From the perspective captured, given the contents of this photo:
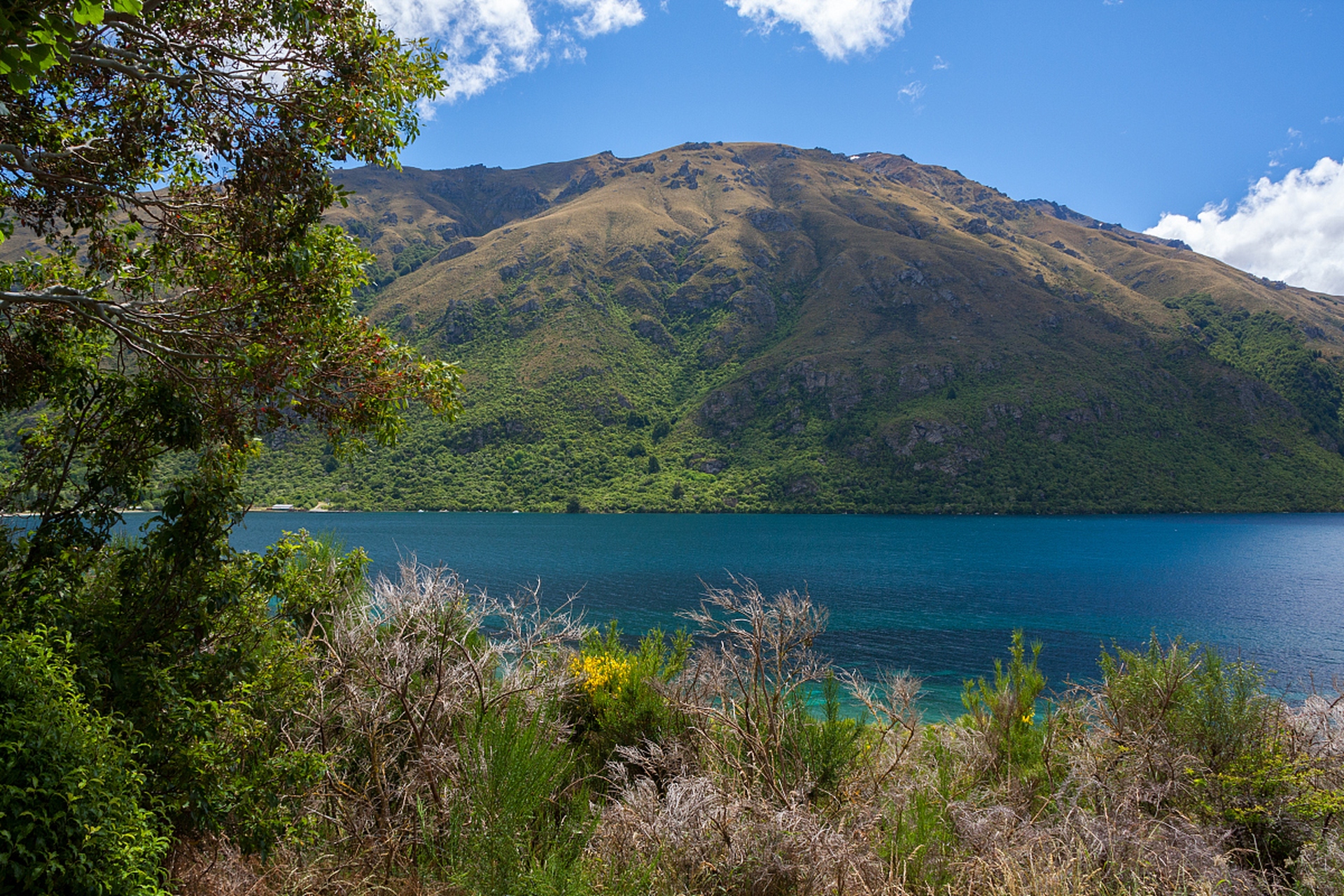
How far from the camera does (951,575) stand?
5194cm

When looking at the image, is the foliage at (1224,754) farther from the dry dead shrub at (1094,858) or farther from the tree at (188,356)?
the tree at (188,356)

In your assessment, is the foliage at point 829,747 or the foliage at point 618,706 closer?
the foliage at point 829,747

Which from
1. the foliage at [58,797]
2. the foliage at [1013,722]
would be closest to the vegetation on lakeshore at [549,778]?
the foliage at [58,797]

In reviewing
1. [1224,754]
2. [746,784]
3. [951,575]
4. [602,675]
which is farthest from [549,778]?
[951,575]

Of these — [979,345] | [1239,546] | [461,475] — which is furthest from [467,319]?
[1239,546]

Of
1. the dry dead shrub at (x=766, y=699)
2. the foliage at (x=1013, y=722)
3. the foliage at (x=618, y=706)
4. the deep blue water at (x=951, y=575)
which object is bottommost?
the deep blue water at (x=951, y=575)

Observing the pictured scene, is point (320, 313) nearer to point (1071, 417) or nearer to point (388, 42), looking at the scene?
point (388, 42)

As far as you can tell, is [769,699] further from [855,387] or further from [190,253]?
[855,387]

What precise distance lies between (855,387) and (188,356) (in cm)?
14012

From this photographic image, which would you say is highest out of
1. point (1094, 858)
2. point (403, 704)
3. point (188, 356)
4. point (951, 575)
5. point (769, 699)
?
point (188, 356)

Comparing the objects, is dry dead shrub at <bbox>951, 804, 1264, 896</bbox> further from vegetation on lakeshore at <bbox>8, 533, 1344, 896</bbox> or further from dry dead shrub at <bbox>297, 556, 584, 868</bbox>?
dry dead shrub at <bbox>297, 556, 584, 868</bbox>

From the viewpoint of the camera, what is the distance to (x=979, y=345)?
13925 cm

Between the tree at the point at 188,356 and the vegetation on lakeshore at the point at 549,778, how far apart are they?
0.05 meters

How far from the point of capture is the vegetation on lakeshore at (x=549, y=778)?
326 centimetres
